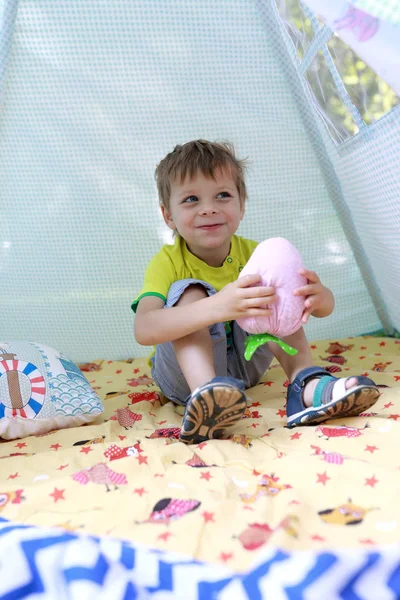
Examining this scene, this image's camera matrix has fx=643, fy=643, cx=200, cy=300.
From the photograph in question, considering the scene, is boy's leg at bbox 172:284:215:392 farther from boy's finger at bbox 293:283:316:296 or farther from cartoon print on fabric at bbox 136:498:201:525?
cartoon print on fabric at bbox 136:498:201:525

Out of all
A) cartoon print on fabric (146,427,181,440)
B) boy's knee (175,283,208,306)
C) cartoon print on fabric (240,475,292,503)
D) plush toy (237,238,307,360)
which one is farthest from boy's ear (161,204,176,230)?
cartoon print on fabric (240,475,292,503)

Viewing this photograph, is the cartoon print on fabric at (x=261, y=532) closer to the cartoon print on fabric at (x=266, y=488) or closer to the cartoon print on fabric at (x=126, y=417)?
the cartoon print on fabric at (x=266, y=488)

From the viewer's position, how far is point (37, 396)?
1.28 metres

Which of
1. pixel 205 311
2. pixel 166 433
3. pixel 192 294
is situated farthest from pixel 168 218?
pixel 166 433

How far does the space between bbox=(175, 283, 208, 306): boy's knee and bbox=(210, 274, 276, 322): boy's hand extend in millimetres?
125

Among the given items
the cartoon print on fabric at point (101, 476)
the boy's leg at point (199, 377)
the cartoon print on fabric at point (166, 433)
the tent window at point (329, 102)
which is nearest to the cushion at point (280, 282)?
the boy's leg at point (199, 377)

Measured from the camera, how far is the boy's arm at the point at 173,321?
1089 millimetres

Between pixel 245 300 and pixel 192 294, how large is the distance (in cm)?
18

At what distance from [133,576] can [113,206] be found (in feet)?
4.23

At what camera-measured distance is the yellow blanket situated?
0.70m

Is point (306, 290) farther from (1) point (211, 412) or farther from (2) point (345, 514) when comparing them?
(2) point (345, 514)

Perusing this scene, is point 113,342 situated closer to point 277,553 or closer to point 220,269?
point 220,269

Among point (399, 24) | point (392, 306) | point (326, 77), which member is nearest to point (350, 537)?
point (399, 24)

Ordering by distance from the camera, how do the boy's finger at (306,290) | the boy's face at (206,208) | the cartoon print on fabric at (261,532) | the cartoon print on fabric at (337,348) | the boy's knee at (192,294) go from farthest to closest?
the cartoon print on fabric at (337,348)
the boy's face at (206,208)
the boy's knee at (192,294)
the boy's finger at (306,290)
the cartoon print on fabric at (261,532)
